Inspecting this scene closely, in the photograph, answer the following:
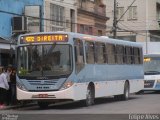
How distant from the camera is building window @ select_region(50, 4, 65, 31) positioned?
3841 cm

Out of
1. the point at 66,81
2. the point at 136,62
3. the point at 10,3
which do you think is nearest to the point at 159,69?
the point at 136,62

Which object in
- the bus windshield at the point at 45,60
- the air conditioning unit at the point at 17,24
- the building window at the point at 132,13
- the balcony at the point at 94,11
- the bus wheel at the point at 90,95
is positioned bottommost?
the bus wheel at the point at 90,95

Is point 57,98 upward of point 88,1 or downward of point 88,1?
downward

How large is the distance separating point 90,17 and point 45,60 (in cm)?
2358

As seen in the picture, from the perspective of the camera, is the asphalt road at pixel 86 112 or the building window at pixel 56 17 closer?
the asphalt road at pixel 86 112

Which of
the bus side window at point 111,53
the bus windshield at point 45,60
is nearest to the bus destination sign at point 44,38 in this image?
the bus windshield at point 45,60

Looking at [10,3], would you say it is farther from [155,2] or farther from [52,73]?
[155,2]

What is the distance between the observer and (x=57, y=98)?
2214 cm

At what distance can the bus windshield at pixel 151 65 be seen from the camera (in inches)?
1452

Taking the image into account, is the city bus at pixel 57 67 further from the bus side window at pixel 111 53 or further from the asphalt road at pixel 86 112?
the bus side window at pixel 111 53

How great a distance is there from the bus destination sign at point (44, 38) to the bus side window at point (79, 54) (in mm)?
621

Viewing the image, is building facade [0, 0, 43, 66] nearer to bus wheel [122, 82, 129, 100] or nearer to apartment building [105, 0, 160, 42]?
bus wheel [122, 82, 129, 100]

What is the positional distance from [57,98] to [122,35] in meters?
52.6

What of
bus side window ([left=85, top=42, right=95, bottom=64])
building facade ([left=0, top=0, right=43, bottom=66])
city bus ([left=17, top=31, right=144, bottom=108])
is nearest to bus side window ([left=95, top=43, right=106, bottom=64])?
city bus ([left=17, top=31, right=144, bottom=108])
